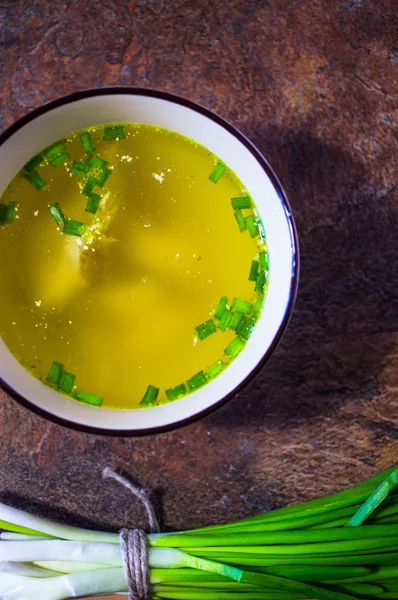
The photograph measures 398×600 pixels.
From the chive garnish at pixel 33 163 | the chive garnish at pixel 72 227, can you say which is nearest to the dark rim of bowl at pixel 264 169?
the chive garnish at pixel 33 163

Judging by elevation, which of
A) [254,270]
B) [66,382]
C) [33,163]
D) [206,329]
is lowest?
[66,382]

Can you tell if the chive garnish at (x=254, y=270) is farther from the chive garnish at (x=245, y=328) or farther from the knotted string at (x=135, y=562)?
the knotted string at (x=135, y=562)

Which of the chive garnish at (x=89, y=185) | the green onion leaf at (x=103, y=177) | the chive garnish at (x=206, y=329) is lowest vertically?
the chive garnish at (x=206, y=329)

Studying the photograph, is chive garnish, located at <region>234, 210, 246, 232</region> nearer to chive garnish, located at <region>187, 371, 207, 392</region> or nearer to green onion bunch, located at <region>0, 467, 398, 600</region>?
chive garnish, located at <region>187, 371, 207, 392</region>

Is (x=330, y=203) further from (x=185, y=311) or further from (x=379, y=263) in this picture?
(x=185, y=311)

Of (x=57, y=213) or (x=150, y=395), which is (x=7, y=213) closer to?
(x=57, y=213)

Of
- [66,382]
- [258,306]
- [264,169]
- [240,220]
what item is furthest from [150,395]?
[264,169]

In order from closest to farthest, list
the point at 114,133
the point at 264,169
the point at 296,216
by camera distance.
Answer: the point at 264,169, the point at 114,133, the point at 296,216

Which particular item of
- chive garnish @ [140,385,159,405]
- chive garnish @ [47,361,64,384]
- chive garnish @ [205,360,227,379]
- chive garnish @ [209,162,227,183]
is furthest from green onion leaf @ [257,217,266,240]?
chive garnish @ [47,361,64,384]
